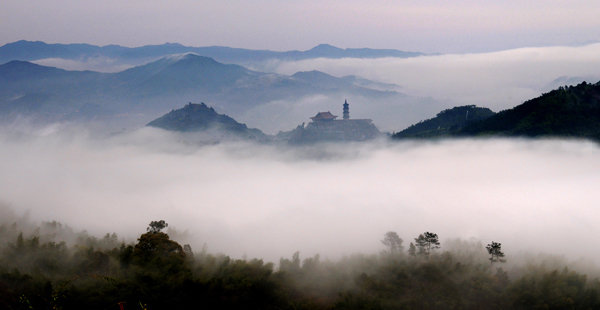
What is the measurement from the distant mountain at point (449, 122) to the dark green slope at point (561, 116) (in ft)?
78.1

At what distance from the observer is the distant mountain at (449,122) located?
143375mm

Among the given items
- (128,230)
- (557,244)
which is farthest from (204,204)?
(557,244)

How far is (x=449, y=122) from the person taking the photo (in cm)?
15750

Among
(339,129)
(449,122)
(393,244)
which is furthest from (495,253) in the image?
(449,122)

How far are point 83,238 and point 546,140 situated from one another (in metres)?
94.2

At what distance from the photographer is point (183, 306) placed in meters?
37.3

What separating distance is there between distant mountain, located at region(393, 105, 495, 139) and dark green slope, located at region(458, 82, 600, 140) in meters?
23.8

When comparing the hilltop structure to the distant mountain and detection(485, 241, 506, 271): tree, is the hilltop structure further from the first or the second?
detection(485, 241, 506, 271): tree

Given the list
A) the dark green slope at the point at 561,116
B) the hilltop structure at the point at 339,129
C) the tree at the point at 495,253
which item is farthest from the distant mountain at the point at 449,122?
the tree at the point at 495,253

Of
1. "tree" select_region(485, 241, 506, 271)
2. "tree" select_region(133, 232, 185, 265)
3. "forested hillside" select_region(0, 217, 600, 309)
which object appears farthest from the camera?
"tree" select_region(485, 241, 506, 271)

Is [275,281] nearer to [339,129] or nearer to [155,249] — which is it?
[155,249]

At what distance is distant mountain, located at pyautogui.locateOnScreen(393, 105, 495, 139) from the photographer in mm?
143375

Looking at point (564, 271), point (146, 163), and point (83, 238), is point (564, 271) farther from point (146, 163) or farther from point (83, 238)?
point (146, 163)

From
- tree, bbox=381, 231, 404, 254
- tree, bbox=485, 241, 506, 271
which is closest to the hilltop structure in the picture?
tree, bbox=381, 231, 404, 254
